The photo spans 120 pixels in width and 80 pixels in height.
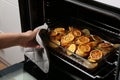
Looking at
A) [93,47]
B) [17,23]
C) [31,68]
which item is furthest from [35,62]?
[17,23]

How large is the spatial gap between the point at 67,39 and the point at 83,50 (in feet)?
0.37

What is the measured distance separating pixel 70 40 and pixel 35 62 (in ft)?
0.65

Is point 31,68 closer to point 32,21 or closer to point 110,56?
point 32,21

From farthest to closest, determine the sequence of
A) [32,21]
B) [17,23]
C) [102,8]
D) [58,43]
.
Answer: [17,23], [32,21], [58,43], [102,8]

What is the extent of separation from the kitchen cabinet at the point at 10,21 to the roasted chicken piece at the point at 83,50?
53 centimetres

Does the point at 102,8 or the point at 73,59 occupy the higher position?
the point at 102,8

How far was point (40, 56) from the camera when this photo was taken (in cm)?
119

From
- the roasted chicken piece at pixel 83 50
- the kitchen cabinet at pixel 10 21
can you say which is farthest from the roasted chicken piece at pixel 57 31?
the kitchen cabinet at pixel 10 21

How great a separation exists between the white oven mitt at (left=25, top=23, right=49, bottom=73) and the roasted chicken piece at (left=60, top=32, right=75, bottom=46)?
9cm

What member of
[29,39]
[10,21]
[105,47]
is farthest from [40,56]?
[10,21]

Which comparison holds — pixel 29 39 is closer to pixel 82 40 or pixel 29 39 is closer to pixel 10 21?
pixel 82 40

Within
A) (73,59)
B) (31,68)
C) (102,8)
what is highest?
(102,8)

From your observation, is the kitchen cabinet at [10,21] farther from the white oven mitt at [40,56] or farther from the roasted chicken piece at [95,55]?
the roasted chicken piece at [95,55]

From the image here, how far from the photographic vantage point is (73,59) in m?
1.09
